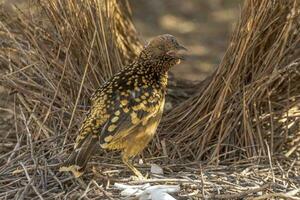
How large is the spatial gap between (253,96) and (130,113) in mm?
849

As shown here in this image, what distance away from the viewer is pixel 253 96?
16.5 feet

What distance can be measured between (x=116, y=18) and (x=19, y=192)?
1718 millimetres

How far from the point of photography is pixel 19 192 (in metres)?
4.54

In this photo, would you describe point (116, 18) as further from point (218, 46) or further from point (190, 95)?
point (218, 46)

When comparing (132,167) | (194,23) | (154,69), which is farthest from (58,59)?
(194,23)

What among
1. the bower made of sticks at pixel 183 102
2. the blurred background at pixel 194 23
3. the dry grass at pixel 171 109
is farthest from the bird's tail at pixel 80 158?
the blurred background at pixel 194 23

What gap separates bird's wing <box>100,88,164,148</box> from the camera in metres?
4.48

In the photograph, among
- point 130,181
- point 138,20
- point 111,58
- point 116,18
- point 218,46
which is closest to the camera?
point 130,181

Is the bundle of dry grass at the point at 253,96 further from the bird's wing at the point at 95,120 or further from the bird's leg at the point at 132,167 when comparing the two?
the bird's wing at the point at 95,120

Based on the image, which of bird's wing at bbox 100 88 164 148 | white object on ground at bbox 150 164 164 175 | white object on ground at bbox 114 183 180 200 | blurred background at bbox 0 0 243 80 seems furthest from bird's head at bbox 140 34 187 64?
blurred background at bbox 0 0 243 80

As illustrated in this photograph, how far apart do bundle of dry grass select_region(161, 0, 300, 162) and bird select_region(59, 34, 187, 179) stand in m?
0.41

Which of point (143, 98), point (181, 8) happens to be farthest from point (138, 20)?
point (143, 98)

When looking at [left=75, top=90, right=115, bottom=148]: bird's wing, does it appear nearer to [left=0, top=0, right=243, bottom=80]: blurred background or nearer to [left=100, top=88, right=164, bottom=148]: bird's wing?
[left=100, top=88, right=164, bottom=148]: bird's wing

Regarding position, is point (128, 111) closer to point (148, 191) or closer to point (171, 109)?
point (148, 191)
